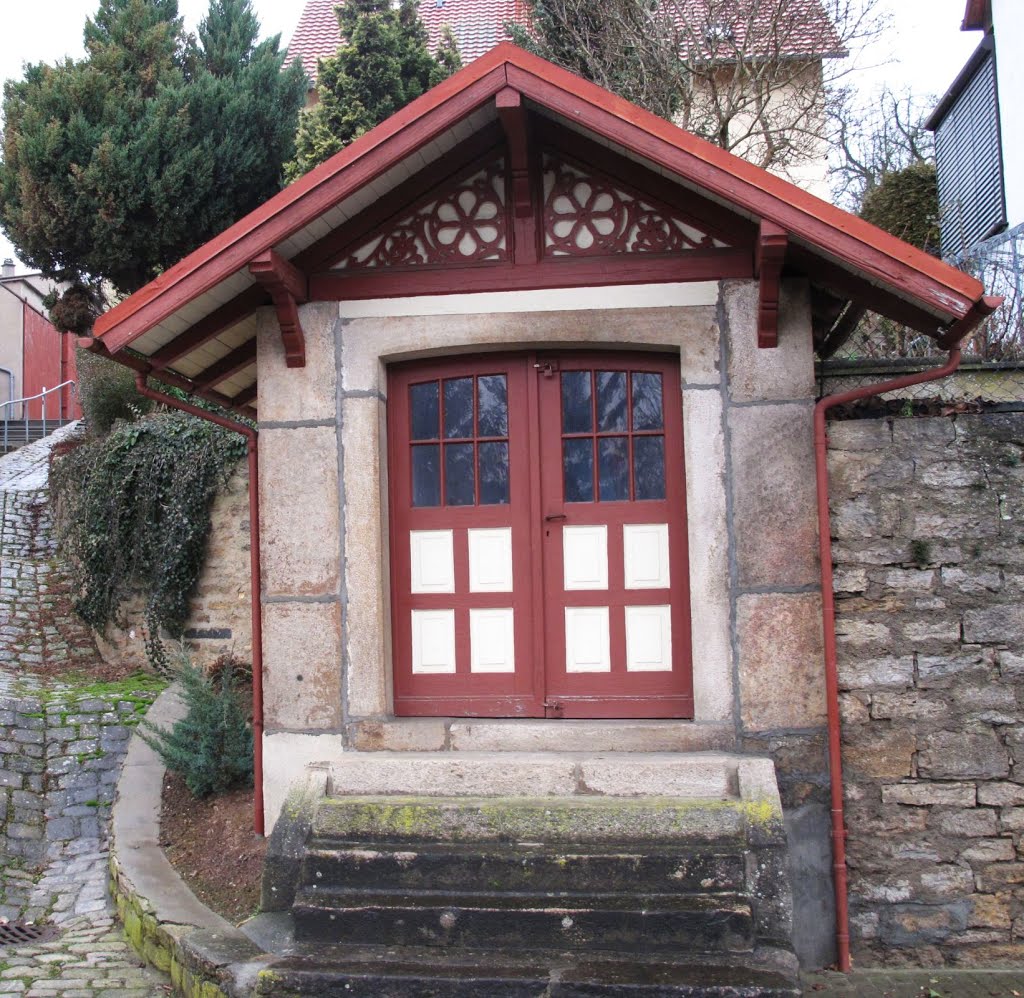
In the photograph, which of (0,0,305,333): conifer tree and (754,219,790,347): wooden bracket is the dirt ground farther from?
(0,0,305,333): conifer tree

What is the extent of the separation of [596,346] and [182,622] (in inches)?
207

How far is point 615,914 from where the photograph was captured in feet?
14.7

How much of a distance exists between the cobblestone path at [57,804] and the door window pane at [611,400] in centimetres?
371

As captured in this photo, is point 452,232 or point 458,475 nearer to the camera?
point 452,232

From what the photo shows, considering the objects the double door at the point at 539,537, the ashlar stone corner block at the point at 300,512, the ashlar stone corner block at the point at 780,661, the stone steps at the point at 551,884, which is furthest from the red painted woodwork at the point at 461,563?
the ashlar stone corner block at the point at 780,661

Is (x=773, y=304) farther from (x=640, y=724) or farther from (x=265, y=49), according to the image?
(x=265, y=49)

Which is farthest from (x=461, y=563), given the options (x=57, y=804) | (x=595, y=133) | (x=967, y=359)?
(x=57, y=804)

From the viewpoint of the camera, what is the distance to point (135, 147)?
12.8 meters

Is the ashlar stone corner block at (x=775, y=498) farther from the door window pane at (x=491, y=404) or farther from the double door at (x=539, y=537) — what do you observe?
the door window pane at (x=491, y=404)

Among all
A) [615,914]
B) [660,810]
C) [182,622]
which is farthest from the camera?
[182,622]

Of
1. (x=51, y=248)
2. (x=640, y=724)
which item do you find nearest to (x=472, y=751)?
(x=640, y=724)

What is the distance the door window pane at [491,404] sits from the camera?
18.9ft

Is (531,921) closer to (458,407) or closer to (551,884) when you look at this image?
(551,884)

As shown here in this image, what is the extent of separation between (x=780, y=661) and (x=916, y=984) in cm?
163
